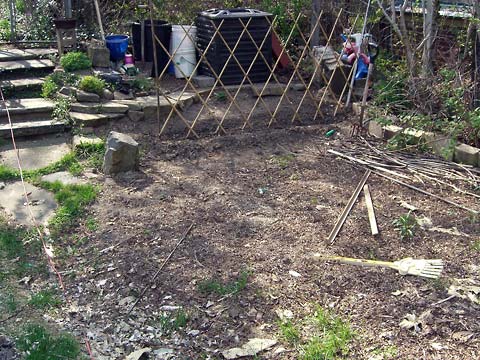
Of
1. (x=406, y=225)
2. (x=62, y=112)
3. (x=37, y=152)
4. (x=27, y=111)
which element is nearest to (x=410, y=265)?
(x=406, y=225)

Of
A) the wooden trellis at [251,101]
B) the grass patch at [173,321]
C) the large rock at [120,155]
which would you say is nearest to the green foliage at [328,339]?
the grass patch at [173,321]

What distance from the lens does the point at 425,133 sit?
21.7 feet

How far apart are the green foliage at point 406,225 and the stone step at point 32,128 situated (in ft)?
13.6

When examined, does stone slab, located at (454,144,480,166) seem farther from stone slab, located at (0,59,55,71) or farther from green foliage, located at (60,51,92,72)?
stone slab, located at (0,59,55,71)

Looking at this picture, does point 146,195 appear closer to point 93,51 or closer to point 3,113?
point 3,113

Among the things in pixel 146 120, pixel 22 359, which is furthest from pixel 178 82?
pixel 22 359

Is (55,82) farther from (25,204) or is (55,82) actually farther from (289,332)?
(289,332)

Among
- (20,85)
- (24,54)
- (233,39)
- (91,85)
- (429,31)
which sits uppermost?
(429,31)

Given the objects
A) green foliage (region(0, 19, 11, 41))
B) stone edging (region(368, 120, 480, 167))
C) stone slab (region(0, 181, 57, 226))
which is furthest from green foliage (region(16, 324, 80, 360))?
green foliage (region(0, 19, 11, 41))

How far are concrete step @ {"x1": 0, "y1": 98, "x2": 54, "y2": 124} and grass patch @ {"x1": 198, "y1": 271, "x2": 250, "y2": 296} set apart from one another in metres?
4.07

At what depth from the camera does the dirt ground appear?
3803mm

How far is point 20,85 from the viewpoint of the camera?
26.1 ft

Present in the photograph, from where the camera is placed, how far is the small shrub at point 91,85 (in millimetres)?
7574

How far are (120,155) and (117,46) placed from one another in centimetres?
330
